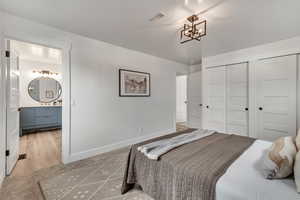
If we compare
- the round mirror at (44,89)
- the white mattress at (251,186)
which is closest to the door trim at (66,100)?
the white mattress at (251,186)

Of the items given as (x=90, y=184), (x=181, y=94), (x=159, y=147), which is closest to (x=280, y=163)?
(x=159, y=147)

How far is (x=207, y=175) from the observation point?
1.06 m

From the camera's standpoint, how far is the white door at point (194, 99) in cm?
446

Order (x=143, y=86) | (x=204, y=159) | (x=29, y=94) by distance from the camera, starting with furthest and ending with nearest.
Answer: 1. (x=29, y=94)
2. (x=143, y=86)
3. (x=204, y=159)

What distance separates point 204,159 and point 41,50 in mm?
4572

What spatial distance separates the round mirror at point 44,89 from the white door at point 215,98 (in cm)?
518

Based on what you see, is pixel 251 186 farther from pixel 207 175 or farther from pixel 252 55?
pixel 252 55

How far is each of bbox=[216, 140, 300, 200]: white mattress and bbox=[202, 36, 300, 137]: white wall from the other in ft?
8.14

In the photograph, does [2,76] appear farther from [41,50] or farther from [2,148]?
[41,50]

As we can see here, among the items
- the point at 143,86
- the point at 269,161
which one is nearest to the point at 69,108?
the point at 143,86

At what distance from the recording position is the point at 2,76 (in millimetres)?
1861

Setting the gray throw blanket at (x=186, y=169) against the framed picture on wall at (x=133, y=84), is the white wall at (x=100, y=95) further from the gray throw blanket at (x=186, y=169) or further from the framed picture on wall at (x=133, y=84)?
the gray throw blanket at (x=186, y=169)

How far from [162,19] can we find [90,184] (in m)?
2.49

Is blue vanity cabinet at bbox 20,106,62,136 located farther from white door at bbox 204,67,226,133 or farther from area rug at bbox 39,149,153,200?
white door at bbox 204,67,226,133
